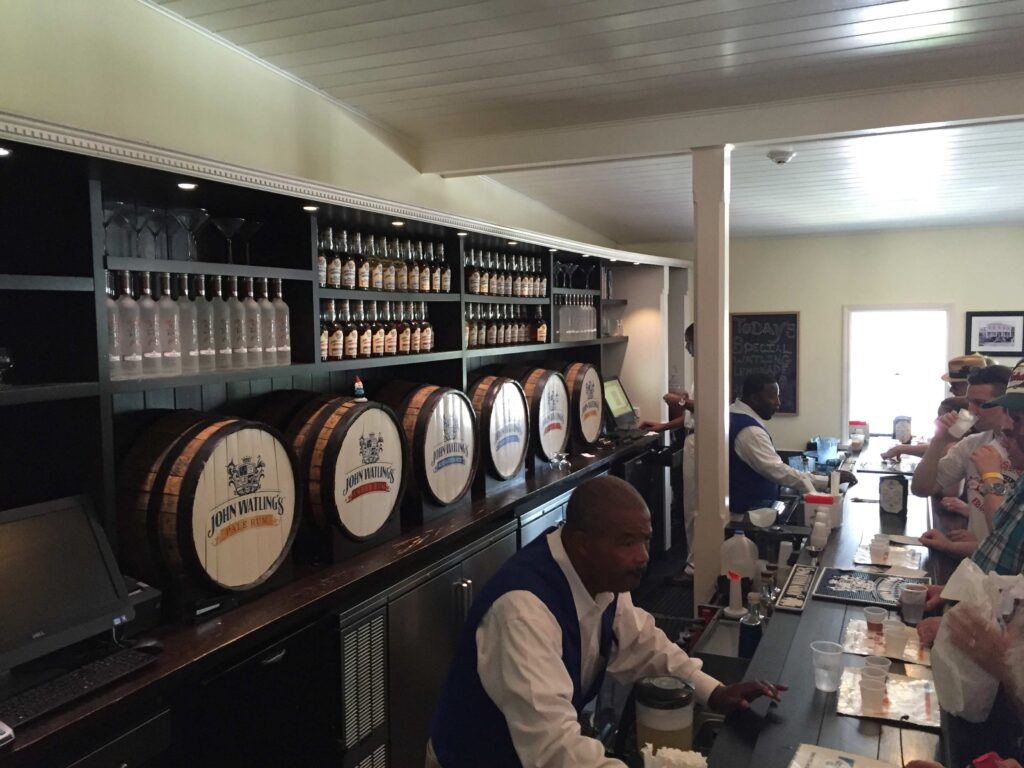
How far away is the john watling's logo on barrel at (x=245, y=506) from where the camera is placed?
270 centimetres

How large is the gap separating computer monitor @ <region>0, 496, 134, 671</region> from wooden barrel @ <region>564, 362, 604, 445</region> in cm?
379

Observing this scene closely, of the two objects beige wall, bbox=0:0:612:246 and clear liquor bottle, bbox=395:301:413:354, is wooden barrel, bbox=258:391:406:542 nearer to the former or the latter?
clear liquor bottle, bbox=395:301:413:354

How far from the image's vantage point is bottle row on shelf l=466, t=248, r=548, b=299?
4.88 metres

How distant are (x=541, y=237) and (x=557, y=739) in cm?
372

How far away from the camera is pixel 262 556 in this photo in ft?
9.52

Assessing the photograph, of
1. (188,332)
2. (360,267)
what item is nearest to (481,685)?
(188,332)

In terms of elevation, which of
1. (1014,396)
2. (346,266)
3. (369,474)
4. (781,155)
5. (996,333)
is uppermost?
(781,155)

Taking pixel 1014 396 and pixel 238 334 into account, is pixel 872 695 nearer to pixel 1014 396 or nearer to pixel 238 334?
pixel 1014 396

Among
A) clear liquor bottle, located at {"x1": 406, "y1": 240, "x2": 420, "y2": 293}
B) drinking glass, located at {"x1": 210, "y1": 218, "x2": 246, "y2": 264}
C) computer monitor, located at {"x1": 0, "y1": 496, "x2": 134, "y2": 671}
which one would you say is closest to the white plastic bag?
computer monitor, located at {"x1": 0, "y1": 496, "x2": 134, "y2": 671}

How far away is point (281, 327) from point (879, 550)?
278 cm

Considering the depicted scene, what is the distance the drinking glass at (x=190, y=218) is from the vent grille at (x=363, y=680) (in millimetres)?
1652

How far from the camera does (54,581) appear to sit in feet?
7.56

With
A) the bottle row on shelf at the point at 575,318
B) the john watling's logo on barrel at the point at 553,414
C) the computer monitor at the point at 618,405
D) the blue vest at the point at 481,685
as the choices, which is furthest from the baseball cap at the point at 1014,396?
the computer monitor at the point at 618,405

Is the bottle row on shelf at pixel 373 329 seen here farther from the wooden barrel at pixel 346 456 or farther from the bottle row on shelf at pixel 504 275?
the bottle row on shelf at pixel 504 275
